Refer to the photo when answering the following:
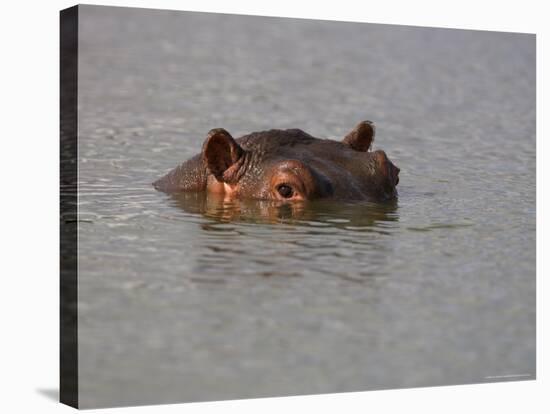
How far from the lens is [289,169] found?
39.5 feet

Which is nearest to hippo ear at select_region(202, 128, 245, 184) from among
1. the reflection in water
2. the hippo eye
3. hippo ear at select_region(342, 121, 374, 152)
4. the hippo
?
the hippo

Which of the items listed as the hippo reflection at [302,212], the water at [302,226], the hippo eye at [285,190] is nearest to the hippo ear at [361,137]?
the water at [302,226]

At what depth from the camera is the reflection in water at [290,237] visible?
10102 millimetres

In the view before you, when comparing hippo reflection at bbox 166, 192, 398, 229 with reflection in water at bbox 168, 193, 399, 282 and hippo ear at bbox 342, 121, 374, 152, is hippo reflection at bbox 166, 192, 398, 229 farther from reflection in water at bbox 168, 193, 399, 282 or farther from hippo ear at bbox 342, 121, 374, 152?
hippo ear at bbox 342, 121, 374, 152

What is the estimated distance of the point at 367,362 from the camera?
9.00 m

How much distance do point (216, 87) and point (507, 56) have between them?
3780mm

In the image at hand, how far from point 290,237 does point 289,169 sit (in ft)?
3.68

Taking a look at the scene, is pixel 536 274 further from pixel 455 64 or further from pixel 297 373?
pixel 455 64

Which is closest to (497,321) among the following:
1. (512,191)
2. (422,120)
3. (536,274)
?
(536,274)

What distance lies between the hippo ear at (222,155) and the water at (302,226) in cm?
35

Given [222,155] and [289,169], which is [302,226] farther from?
[222,155]

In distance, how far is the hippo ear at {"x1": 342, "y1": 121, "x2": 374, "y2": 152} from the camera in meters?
13.1

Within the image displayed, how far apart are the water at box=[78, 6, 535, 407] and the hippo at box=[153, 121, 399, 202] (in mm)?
181

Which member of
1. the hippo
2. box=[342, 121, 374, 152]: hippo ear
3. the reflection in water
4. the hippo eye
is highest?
box=[342, 121, 374, 152]: hippo ear
